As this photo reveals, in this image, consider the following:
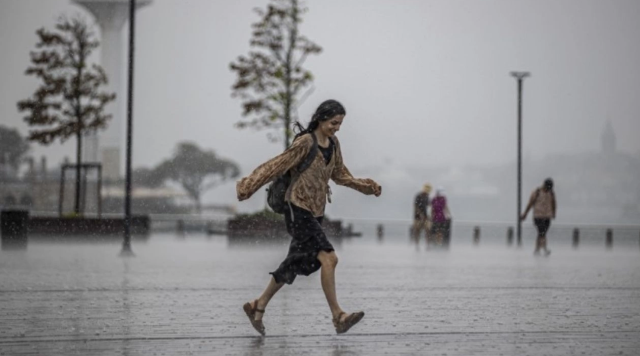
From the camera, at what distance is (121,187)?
122 meters

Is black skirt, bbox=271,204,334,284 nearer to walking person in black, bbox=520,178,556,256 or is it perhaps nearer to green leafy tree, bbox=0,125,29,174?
walking person in black, bbox=520,178,556,256

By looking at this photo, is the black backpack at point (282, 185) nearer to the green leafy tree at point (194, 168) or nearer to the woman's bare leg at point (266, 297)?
Answer: the woman's bare leg at point (266, 297)

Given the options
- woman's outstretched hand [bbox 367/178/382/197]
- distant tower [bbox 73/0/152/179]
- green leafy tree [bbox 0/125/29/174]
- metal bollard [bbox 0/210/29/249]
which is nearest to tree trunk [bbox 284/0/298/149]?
metal bollard [bbox 0/210/29/249]

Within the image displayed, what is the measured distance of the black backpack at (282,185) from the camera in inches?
333

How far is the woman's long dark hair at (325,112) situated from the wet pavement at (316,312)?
4.66 ft

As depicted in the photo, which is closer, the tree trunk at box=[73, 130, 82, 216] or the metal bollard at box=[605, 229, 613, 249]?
the tree trunk at box=[73, 130, 82, 216]

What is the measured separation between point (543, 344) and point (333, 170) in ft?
6.36

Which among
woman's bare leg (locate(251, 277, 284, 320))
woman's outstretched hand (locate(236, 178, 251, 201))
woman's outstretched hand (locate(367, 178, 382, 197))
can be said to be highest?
woman's outstretched hand (locate(367, 178, 382, 197))

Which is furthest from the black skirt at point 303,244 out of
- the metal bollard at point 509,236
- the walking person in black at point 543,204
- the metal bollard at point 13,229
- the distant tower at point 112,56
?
the distant tower at point 112,56

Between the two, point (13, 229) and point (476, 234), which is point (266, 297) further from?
point (476, 234)

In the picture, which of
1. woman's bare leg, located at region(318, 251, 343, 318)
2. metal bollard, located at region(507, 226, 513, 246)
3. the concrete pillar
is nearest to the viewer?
woman's bare leg, located at region(318, 251, 343, 318)

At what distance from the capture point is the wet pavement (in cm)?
789

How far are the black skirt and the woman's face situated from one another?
0.55m

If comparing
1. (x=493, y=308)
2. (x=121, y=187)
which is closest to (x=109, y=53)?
(x=121, y=187)
